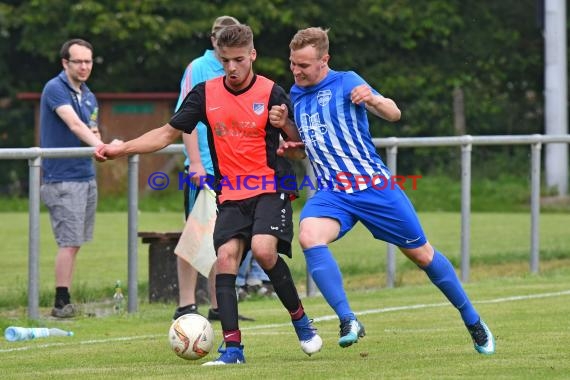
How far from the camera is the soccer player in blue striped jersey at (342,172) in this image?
7.88 metres

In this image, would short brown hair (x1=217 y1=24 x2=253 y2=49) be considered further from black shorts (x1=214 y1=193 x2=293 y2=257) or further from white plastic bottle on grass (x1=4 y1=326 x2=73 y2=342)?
white plastic bottle on grass (x1=4 y1=326 x2=73 y2=342)

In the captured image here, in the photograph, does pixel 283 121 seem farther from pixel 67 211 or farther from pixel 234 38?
pixel 67 211

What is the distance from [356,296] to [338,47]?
18.6 m

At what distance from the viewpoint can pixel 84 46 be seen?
11.2 metres

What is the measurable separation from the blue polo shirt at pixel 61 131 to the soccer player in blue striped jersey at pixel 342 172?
3.42 m

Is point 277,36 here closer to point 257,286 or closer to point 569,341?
point 257,286

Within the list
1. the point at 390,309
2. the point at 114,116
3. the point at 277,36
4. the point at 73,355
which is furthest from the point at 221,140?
the point at 277,36

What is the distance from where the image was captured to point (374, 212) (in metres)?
7.96

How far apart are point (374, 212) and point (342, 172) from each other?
0.29m

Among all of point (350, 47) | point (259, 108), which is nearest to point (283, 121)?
point (259, 108)

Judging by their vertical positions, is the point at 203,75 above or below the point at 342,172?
above

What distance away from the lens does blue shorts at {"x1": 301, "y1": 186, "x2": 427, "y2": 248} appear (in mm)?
7922

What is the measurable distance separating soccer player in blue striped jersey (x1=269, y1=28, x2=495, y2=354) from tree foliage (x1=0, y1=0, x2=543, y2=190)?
2054cm

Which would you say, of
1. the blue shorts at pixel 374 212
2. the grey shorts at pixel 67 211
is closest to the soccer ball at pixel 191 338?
the blue shorts at pixel 374 212
